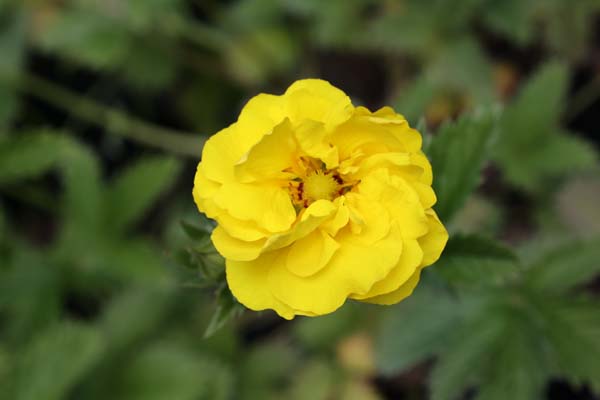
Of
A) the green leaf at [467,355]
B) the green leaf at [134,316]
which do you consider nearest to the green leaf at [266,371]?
the green leaf at [134,316]

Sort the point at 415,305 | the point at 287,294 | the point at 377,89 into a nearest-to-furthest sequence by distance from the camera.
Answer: the point at 287,294
the point at 415,305
the point at 377,89

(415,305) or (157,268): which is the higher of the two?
(415,305)

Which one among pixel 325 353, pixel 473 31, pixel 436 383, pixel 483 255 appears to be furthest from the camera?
pixel 473 31

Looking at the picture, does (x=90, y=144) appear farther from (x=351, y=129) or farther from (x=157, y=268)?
(x=351, y=129)

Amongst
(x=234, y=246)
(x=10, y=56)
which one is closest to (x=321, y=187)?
(x=234, y=246)

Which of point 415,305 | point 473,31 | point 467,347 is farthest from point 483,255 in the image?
point 473,31
